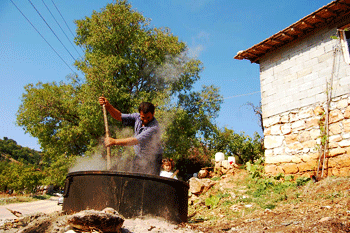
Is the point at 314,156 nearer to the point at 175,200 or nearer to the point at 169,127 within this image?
the point at 175,200

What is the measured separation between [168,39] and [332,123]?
30.5 ft

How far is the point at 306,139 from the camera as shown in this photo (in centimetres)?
658

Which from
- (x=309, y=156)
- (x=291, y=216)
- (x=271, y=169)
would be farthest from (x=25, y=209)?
(x=309, y=156)

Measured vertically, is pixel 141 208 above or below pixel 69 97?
below

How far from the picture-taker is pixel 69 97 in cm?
1309

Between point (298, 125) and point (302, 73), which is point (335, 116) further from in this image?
point (302, 73)

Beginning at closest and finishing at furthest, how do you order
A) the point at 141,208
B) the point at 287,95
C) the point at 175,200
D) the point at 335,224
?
the point at 335,224 < the point at 141,208 < the point at 175,200 < the point at 287,95

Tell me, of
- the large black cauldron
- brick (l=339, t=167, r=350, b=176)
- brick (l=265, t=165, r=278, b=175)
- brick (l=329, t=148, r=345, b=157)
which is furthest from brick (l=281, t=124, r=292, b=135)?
the large black cauldron

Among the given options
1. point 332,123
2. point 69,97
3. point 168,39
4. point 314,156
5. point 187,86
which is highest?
point 168,39

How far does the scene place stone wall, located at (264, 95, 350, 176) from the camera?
19.1ft

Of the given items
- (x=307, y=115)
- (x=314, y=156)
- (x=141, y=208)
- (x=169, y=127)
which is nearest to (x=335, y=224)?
(x=141, y=208)

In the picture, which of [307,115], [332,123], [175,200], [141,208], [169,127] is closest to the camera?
[141,208]

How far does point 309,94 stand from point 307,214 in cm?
406

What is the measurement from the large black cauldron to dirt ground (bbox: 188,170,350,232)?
753 millimetres
